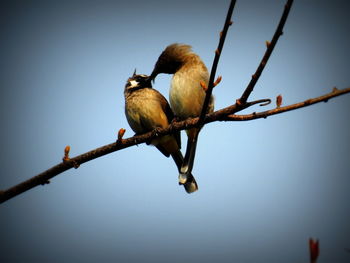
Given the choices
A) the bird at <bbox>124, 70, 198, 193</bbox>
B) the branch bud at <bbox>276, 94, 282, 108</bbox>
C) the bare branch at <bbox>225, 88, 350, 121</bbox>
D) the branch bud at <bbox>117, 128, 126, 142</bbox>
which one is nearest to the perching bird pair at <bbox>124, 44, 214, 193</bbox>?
the bird at <bbox>124, 70, 198, 193</bbox>

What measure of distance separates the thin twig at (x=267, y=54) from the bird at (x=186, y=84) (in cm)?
182

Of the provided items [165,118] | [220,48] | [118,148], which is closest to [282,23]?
[220,48]

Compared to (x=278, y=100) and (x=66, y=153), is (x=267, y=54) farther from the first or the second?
(x=66, y=153)

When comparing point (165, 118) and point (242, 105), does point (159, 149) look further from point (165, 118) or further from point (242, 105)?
point (242, 105)

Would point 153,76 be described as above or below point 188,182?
above

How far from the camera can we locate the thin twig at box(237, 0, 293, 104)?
85.8 inches

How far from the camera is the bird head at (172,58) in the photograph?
532 cm

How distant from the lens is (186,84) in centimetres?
485

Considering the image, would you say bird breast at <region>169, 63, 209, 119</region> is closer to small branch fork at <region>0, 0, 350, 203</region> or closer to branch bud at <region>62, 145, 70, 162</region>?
small branch fork at <region>0, 0, 350, 203</region>

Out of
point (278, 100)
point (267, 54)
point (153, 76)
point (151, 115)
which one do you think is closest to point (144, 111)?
point (151, 115)

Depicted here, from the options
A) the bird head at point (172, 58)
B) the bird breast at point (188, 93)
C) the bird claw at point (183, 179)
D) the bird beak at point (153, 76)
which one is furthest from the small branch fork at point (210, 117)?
the bird beak at point (153, 76)

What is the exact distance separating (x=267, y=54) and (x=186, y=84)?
2466 millimetres

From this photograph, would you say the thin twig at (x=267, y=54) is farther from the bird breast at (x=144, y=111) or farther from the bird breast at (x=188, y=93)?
the bird breast at (x=144, y=111)

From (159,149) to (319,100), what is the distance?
3781 mm
